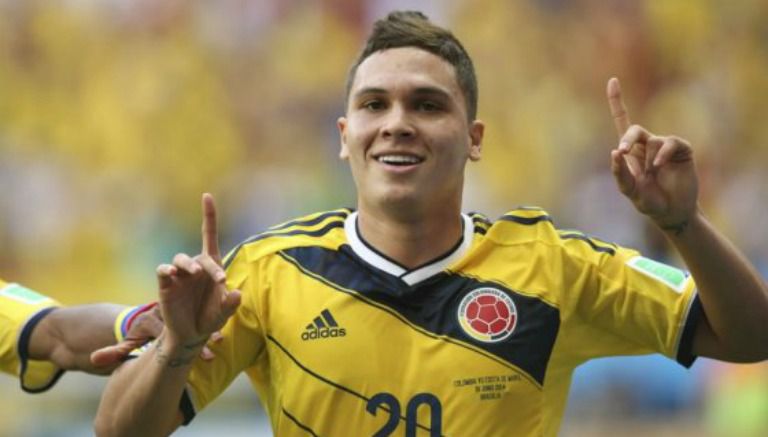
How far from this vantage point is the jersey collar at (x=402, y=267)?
10.4 feet

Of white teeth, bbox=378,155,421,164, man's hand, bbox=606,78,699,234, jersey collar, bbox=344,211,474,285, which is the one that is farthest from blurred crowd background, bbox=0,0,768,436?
man's hand, bbox=606,78,699,234

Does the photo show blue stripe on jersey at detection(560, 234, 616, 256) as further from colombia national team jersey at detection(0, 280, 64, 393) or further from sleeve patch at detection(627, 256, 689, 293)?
colombia national team jersey at detection(0, 280, 64, 393)

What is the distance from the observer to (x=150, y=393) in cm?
282

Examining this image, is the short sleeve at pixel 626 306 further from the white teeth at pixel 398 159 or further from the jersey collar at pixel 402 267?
the white teeth at pixel 398 159

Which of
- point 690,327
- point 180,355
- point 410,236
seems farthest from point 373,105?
point 690,327

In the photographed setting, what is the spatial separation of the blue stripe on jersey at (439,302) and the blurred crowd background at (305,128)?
547 cm

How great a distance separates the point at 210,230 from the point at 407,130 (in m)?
0.54

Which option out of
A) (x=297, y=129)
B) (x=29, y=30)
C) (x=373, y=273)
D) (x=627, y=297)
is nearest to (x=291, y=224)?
(x=373, y=273)

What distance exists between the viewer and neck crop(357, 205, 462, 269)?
126 inches

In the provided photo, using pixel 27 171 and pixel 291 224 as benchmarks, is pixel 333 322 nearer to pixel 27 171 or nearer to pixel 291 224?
pixel 291 224

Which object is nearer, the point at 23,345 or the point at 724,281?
the point at 724,281

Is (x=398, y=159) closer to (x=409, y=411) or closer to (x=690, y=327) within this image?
(x=409, y=411)

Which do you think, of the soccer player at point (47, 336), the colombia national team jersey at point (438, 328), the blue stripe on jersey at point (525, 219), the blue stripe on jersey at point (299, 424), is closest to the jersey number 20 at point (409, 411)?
the colombia national team jersey at point (438, 328)

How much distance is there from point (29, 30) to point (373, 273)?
6723 mm
